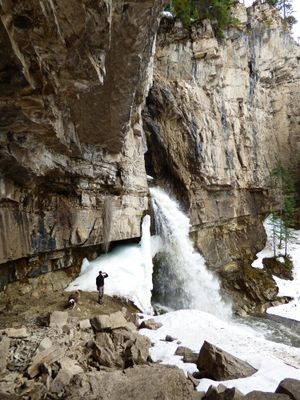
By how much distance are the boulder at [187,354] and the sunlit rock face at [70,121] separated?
661 centimetres

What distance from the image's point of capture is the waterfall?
17578mm

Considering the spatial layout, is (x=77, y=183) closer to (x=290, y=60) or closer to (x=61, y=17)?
(x=61, y=17)

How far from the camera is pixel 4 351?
22.9 feet

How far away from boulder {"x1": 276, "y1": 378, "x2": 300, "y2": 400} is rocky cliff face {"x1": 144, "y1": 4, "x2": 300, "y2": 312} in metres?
15.3

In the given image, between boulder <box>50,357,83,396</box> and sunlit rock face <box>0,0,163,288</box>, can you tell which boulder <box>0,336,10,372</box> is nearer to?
boulder <box>50,357,83,396</box>

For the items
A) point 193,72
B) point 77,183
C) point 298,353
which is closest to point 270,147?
point 193,72

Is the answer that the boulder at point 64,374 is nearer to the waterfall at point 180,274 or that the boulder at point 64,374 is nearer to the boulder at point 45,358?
the boulder at point 45,358

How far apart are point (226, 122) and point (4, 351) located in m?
22.6

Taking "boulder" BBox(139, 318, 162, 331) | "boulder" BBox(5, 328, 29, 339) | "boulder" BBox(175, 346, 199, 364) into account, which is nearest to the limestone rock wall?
"boulder" BBox(139, 318, 162, 331)

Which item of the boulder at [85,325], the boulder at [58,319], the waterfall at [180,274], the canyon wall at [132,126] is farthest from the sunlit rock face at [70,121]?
the boulder at [85,325]

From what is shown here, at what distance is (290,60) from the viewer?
3044 cm

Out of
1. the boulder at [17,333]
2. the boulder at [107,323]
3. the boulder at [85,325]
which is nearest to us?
the boulder at [17,333]

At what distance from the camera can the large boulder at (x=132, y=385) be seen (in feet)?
18.2

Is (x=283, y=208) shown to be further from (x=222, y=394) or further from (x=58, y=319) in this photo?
(x=222, y=394)
